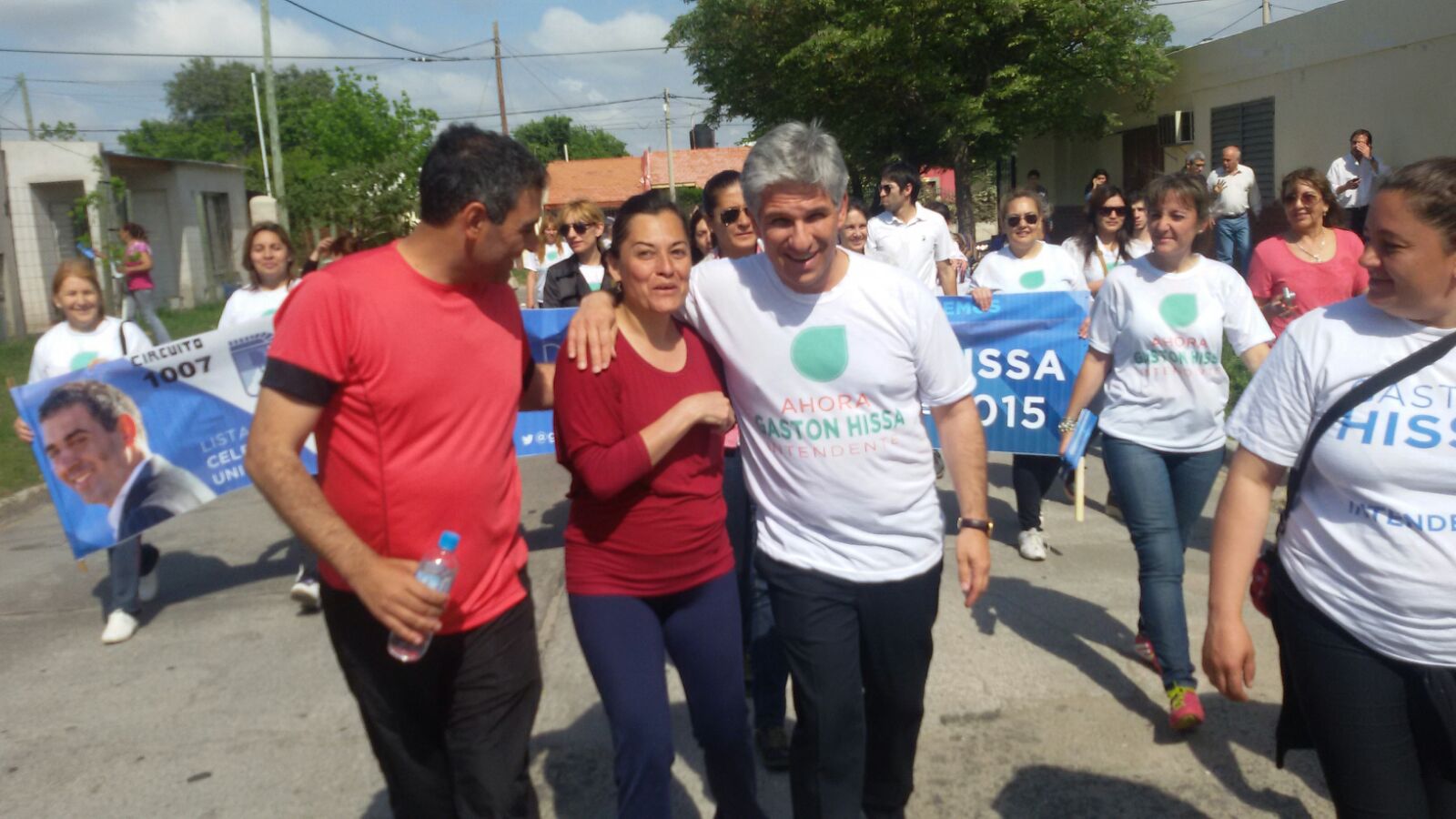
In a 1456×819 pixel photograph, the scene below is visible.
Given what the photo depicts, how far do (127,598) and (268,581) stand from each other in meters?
0.83

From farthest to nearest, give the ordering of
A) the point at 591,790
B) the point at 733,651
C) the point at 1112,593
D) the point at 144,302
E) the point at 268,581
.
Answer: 1. the point at 144,302
2. the point at 268,581
3. the point at 1112,593
4. the point at 591,790
5. the point at 733,651

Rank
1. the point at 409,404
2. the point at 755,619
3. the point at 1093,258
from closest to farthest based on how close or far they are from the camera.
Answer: the point at 409,404 < the point at 755,619 < the point at 1093,258

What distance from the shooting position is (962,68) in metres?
26.0

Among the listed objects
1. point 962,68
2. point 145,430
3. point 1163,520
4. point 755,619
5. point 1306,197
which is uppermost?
point 962,68

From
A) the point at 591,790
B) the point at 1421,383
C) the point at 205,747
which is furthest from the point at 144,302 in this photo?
the point at 1421,383

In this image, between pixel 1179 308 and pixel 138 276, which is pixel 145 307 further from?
pixel 1179 308

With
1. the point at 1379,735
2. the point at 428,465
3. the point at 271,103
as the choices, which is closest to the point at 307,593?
the point at 428,465

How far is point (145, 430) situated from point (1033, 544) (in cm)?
462

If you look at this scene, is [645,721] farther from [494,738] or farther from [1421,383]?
[1421,383]

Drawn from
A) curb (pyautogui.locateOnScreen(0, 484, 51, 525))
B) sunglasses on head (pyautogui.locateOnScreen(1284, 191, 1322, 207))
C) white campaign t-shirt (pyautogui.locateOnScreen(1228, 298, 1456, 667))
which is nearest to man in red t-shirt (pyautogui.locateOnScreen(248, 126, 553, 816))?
white campaign t-shirt (pyautogui.locateOnScreen(1228, 298, 1456, 667))

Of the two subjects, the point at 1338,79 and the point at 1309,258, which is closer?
the point at 1309,258

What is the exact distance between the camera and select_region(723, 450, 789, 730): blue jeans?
403 centimetres

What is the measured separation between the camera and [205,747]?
455 centimetres

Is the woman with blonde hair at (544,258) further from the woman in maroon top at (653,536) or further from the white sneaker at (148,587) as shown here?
the woman in maroon top at (653,536)
